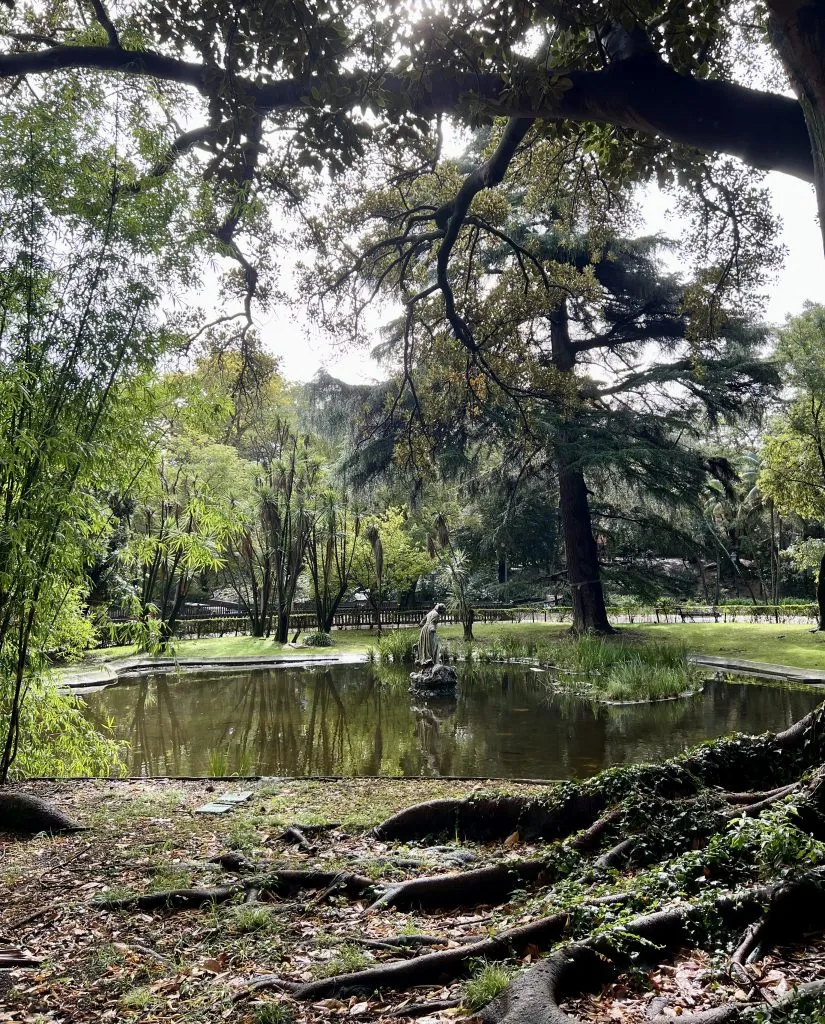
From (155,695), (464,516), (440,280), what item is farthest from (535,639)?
(440,280)

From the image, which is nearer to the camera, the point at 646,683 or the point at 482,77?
the point at 482,77

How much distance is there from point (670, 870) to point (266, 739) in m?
8.81

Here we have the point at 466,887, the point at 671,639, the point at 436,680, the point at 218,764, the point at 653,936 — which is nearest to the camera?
the point at 653,936

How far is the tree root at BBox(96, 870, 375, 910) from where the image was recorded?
150 inches

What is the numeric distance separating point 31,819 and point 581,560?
18.9 meters

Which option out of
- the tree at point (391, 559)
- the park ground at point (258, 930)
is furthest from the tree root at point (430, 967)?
the tree at point (391, 559)

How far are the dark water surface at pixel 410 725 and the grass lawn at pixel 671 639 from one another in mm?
3697

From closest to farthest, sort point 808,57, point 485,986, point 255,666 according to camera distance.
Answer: point 485,986
point 808,57
point 255,666

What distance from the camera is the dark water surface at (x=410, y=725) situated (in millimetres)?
9156

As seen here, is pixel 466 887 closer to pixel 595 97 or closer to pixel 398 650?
pixel 595 97

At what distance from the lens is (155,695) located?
15531 mm

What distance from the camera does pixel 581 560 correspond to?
22281mm

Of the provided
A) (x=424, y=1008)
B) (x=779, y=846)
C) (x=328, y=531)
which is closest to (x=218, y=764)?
(x=424, y=1008)

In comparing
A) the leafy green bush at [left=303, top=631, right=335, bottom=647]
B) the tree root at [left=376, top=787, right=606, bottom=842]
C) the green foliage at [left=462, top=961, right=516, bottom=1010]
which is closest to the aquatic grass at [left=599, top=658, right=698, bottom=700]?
the tree root at [left=376, top=787, right=606, bottom=842]
